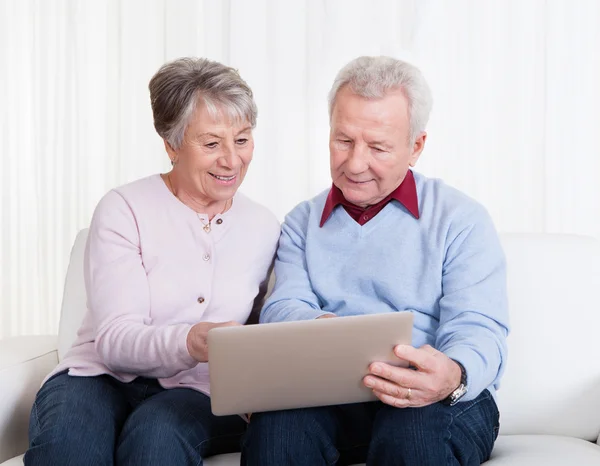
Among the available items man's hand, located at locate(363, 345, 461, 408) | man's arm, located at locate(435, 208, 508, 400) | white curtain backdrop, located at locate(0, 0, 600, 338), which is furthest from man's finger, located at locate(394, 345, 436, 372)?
white curtain backdrop, located at locate(0, 0, 600, 338)

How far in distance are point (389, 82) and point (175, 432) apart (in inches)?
35.1

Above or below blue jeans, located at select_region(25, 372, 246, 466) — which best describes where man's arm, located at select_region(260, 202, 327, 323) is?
above

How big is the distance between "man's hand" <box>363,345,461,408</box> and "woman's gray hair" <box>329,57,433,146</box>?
58 centimetres

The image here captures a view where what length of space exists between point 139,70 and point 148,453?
2.66m

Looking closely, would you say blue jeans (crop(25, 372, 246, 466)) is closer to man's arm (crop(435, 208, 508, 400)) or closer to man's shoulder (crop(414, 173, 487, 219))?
man's arm (crop(435, 208, 508, 400))

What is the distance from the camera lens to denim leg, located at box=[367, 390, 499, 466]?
155 centimetres

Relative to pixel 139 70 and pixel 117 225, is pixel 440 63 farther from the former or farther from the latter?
pixel 117 225

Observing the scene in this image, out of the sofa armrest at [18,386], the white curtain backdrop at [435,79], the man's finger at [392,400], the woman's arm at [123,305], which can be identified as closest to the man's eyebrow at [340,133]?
the woman's arm at [123,305]

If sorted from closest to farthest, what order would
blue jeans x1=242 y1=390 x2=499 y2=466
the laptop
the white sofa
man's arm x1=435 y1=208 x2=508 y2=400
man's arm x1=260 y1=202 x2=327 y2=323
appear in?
the laptop < blue jeans x1=242 y1=390 x2=499 y2=466 < man's arm x1=435 y1=208 x2=508 y2=400 < man's arm x1=260 y1=202 x2=327 y2=323 < the white sofa

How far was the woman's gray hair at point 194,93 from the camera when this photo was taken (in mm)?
1960

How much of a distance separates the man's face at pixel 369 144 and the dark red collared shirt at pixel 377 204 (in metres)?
0.02

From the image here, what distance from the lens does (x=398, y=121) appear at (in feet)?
6.22

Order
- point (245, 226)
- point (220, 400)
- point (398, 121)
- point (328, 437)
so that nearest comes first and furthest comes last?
point (220, 400)
point (328, 437)
point (398, 121)
point (245, 226)

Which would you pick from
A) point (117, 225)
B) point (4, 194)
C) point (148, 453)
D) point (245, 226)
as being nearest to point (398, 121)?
point (245, 226)
